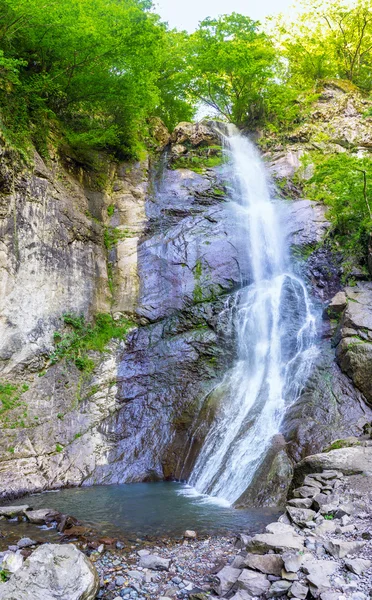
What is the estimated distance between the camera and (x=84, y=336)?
12008 millimetres

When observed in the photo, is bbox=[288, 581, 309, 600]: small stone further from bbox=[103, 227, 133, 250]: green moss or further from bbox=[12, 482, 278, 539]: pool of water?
bbox=[103, 227, 133, 250]: green moss

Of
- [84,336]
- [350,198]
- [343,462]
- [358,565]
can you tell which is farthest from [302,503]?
[350,198]

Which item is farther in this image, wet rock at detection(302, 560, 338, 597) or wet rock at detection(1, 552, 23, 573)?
wet rock at detection(1, 552, 23, 573)

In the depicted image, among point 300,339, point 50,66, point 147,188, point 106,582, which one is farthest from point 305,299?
point 50,66

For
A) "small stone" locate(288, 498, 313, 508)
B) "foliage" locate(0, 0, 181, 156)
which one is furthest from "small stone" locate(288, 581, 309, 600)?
"foliage" locate(0, 0, 181, 156)

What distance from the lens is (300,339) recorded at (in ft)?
38.8

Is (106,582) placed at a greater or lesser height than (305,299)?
lesser

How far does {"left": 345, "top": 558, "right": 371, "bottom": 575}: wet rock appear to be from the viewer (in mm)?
3531

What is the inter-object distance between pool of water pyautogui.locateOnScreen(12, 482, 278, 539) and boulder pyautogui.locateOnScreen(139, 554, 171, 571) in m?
1.06

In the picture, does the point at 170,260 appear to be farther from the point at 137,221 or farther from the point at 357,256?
the point at 357,256

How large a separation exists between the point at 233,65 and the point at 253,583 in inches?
890

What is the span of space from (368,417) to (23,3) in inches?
500

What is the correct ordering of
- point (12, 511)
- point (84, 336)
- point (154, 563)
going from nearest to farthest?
point (154, 563) → point (12, 511) → point (84, 336)

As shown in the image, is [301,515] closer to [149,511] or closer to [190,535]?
[190,535]
